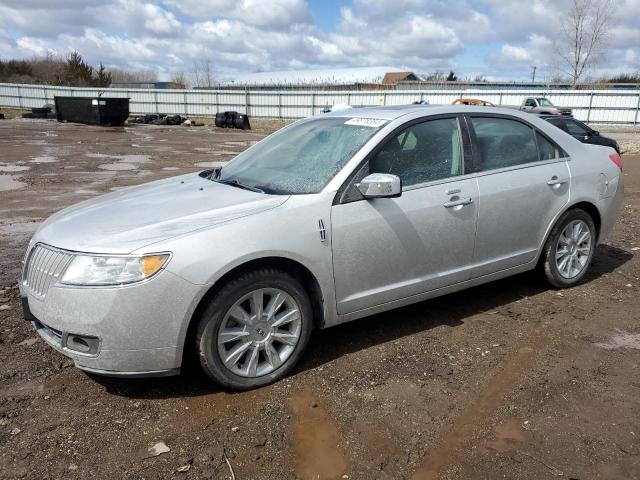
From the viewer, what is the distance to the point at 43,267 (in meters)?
3.07

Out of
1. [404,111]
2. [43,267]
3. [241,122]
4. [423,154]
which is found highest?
[404,111]

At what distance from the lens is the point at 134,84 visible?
83.5 m

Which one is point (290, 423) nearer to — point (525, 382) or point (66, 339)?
point (66, 339)

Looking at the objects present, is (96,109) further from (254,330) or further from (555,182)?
(254,330)

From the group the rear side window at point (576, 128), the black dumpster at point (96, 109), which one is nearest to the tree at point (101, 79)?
the black dumpster at point (96, 109)

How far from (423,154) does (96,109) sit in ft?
109

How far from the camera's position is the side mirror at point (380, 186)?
3.41m

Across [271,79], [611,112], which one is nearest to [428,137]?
[611,112]

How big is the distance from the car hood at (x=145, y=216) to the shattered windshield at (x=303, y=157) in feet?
0.71

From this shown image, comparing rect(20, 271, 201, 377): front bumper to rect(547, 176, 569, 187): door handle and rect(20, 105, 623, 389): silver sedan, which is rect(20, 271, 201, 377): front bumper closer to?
rect(20, 105, 623, 389): silver sedan

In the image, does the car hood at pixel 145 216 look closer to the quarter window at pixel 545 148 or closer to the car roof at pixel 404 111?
the car roof at pixel 404 111

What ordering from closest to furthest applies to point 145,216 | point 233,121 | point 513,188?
point 145,216 → point 513,188 → point 233,121

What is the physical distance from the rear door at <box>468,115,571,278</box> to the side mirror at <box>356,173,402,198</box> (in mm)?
983

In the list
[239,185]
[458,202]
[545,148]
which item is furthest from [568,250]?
[239,185]
